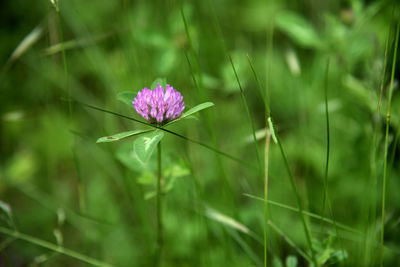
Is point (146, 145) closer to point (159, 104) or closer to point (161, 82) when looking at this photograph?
point (159, 104)

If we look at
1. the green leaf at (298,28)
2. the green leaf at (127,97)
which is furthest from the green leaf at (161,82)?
the green leaf at (298,28)

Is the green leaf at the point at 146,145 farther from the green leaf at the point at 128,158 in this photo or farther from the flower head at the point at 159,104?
the green leaf at the point at 128,158

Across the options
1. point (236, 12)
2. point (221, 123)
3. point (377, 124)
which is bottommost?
point (377, 124)

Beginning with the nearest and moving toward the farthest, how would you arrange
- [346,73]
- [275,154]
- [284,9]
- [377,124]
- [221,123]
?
[377,124]
[346,73]
[275,154]
[221,123]
[284,9]

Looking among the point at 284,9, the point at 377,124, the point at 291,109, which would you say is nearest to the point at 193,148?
the point at 291,109

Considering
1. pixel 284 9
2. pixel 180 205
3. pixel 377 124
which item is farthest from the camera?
pixel 284 9

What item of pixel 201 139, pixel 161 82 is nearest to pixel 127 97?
pixel 161 82

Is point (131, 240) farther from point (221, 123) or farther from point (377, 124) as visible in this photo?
point (377, 124)

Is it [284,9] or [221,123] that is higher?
[284,9]

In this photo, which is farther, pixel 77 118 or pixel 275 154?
pixel 77 118
